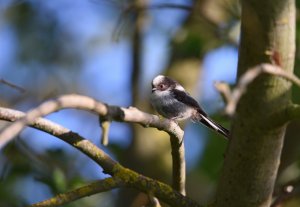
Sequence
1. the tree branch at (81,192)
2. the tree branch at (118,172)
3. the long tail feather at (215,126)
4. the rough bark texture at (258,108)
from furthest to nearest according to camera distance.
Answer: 1. the long tail feather at (215,126)
2. the tree branch at (118,172)
3. the tree branch at (81,192)
4. the rough bark texture at (258,108)

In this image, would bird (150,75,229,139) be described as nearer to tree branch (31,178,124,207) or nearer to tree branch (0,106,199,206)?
tree branch (0,106,199,206)

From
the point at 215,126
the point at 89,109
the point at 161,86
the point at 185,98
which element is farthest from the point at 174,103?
the point at 89,109

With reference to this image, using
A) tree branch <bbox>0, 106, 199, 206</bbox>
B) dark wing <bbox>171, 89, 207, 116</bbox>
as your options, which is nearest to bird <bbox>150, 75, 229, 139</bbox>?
dark wing <bbox>171, 89, 207, 116</bbox>

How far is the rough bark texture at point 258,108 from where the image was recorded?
1.72 metres

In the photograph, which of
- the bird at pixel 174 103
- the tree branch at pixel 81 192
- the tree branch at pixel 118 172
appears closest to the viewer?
the tree branch at pixel 81 192

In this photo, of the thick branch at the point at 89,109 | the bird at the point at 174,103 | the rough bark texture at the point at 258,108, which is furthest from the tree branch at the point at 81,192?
the bird at the point at 174,103

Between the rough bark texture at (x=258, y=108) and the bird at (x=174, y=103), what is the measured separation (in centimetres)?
168

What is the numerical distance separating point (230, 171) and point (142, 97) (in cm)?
301

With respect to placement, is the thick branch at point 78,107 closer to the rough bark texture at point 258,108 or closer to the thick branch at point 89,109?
the thick branch at point 89,109

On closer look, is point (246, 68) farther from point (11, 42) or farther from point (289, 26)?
point (11, 42)

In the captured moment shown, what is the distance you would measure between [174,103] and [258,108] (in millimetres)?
2217

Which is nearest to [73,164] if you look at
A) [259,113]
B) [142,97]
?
[142,97]

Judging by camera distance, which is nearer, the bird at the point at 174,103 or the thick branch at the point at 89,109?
the thick branch at the point at 89,109

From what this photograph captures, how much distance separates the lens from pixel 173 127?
6.77ft
